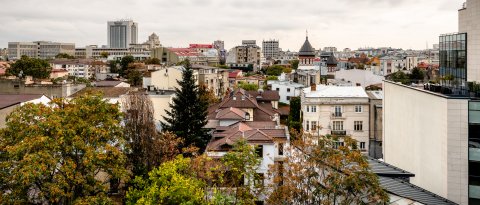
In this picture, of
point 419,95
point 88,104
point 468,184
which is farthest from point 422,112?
point 88,104

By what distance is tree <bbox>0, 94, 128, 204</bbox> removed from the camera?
18891 millimetres

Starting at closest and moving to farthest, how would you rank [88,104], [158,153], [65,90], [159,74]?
[88,104] → [158,153] → [65,90] → [159,74]

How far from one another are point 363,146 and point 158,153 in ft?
102

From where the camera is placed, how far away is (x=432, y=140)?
26.1 meters

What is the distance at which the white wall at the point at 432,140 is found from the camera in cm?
2375

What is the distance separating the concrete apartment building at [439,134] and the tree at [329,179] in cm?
732

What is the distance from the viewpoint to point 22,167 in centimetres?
1858

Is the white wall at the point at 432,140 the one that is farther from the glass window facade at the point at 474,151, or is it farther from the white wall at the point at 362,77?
the white wall at the point at 362,77

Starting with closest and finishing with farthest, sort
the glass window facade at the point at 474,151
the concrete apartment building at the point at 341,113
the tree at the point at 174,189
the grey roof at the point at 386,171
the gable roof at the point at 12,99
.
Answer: the tree at the point at 174,189 → the glass window facade at the point at 474,151 → the grey roof at the point at 386,171 → the gable roof at the point at 12,99 → the concrete apartment building at the point at 341,113

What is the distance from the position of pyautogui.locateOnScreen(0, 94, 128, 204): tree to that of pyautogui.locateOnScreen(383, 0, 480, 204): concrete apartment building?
630 inches

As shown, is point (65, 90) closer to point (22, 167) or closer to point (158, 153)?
point (158, 153)

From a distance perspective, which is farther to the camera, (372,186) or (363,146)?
(363,146)

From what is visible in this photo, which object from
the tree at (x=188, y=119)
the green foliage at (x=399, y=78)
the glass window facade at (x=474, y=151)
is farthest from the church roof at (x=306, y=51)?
the glass window facade at (x=474, y=151)

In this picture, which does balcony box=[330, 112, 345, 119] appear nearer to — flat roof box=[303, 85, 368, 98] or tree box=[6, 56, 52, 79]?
flat roof box=[303, 85, 368, 98]
